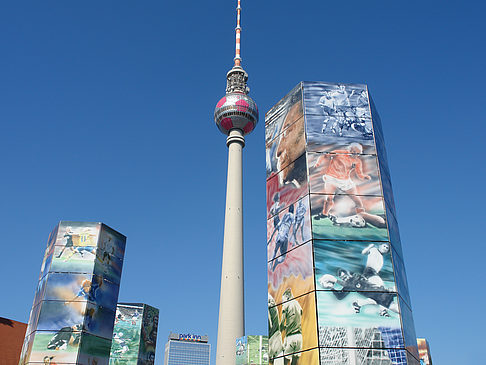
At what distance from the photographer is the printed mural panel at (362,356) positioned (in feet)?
83.7

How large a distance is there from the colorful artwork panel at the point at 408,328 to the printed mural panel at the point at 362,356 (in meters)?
1.12

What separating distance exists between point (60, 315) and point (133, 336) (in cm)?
2811

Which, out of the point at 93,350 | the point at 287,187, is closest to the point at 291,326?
the point at 287,187

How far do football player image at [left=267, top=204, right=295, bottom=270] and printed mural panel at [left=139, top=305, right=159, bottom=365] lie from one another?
4767 centimetres

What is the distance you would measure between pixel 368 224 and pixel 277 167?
861cm

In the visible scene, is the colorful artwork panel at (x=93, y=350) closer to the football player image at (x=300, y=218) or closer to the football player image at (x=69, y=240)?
the football player image at (x=69, y=240)

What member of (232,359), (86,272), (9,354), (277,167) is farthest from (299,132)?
(9,354)

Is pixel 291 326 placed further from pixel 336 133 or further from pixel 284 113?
pixel 284 113

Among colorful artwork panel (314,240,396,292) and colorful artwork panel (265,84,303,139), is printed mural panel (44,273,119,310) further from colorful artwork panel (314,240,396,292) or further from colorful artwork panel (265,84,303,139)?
colorful artwork panel (314,240,396,292)

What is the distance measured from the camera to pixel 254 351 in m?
43.9

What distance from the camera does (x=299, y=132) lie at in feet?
110

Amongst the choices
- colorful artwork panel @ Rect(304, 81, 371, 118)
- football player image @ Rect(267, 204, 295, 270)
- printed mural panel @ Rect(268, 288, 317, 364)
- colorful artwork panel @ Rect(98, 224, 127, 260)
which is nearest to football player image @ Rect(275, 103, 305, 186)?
colorful artwork panel @ Rect(304, 81, 371, 118)

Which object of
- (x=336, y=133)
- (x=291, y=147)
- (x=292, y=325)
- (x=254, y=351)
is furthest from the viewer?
(x=254, y=351)

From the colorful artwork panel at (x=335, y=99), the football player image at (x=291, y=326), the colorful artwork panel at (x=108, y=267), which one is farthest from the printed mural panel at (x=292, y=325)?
the colorful artwork panel at (x=108, y=267)
